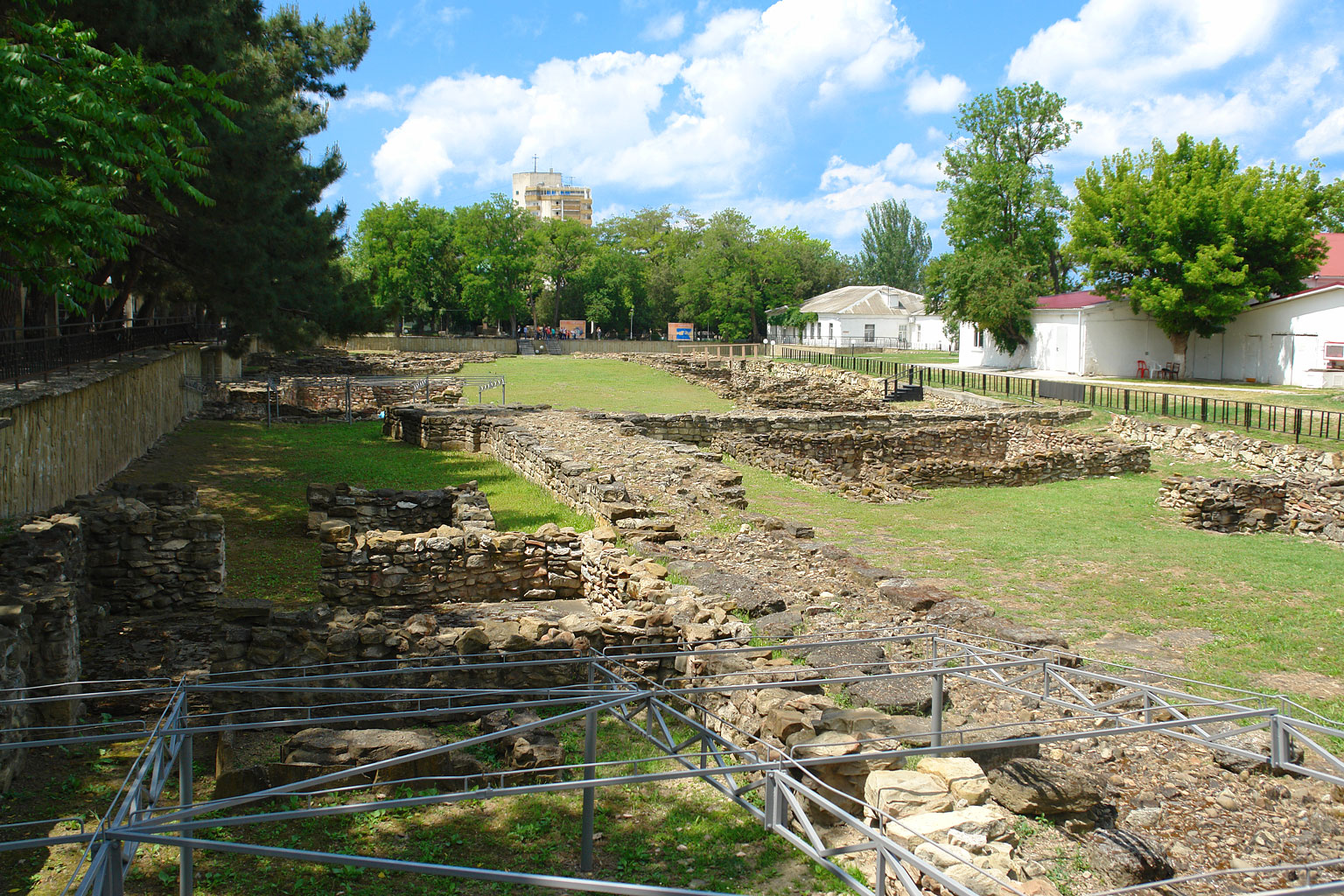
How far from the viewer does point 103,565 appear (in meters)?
10.1

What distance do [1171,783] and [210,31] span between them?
1552 cm

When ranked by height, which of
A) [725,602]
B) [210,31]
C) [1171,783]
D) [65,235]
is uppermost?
[210,31]

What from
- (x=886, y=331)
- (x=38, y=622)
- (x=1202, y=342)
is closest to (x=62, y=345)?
(x=38, y=622)

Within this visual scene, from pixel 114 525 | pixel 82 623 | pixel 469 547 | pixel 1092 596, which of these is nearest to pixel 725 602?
pixel 469 547

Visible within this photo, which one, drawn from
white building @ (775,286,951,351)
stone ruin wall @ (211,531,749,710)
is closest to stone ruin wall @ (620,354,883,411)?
white building @ (775,286,951,351)

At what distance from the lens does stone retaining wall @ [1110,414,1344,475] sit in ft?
64.2

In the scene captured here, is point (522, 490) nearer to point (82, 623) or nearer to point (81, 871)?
point (82, 623)

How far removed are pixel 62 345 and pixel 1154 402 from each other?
28165mm

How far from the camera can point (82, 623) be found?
8797 mm

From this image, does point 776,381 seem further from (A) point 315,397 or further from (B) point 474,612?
(B) point 474,612

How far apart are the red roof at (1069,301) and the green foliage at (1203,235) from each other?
125 inches

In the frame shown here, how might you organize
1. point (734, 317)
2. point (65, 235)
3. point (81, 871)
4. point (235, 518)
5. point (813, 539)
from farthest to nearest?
point (734, 317) → point (235, 518) → point (813, 539) → point (65, 235) → point (81, 871)

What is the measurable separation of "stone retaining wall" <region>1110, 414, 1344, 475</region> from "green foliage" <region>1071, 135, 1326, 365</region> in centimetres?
1148

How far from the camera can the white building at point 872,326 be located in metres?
67.9
